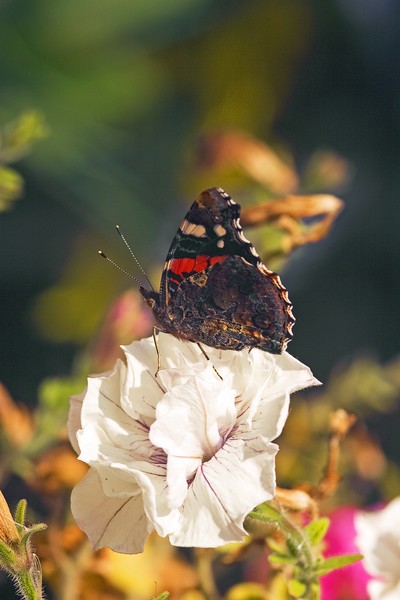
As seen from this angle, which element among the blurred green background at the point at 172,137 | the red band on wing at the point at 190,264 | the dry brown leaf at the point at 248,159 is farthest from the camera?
the blurred green background at the point at 172,137

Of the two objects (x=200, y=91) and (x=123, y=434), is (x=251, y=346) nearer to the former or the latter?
(x=123, y=434)

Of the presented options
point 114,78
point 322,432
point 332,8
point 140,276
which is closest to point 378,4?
point 332,8

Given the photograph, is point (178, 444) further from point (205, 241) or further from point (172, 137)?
point (172, 137)

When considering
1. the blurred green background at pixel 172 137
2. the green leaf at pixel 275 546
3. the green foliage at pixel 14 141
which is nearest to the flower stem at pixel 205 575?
the green leaf at pixel 275 546

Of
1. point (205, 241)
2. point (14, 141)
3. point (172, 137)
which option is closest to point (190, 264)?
point (205, 241)

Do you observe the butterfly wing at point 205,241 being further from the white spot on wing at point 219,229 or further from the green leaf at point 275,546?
the green leaf at point 275,546

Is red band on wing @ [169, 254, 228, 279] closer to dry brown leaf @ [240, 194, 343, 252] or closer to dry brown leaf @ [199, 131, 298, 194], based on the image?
dry brown leaf @ [240, 194, 343, 252]
